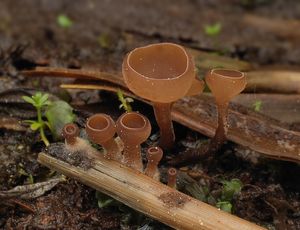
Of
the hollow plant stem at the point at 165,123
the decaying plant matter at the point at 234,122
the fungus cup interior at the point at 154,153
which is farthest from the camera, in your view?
the decaying plant matter at the point at 234,122

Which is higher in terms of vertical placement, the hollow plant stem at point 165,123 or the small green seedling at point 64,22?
the hollow plant stem at point 165,123

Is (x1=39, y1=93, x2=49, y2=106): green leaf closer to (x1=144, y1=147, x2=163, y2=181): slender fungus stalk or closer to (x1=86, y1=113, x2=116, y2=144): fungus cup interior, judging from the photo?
(x1=86, y1=113, x2=116, y2=144): fungus cup interior

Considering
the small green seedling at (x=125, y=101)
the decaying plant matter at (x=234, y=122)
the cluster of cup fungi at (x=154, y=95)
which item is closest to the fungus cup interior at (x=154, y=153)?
the cluster of cup fungi at (x=154, y=95)

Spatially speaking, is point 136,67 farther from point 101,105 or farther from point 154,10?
point 154,10

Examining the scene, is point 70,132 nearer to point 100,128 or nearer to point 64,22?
point 100,128

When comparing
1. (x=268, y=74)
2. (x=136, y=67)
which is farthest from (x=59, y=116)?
(x=268, y=74)

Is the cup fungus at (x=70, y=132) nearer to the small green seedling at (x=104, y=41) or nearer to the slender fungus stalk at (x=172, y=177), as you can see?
the slender fungus stalk at (x=172, y=177)

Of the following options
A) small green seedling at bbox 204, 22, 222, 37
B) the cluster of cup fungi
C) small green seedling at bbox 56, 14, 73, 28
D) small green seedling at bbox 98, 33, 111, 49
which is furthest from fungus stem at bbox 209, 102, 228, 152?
small green seedling at bbox 56, 14, 73, 28

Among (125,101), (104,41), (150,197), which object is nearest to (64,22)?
(104,41)

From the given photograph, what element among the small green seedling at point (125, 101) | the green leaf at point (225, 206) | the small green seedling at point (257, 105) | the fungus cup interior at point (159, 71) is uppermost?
the fungus cup interior at point (159, 71)
